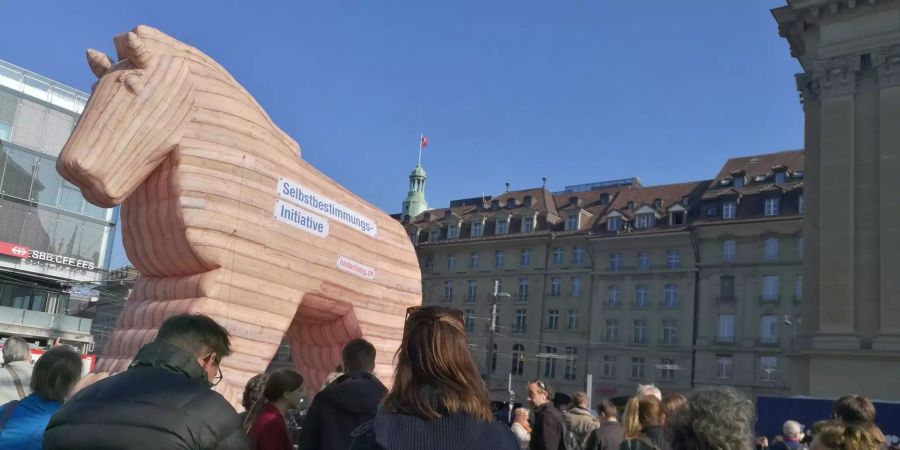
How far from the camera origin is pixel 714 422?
10.9ft

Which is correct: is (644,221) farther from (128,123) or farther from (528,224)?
(128,123)

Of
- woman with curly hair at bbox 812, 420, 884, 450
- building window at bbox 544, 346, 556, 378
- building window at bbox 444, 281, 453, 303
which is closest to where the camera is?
woman with curly hair at bbox 812, 420, 884, 450

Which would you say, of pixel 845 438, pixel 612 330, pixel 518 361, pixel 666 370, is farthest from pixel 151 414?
pixel 518 361

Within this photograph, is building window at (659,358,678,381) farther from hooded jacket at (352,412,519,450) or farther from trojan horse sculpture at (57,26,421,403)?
hooded jacket at (352,412,519,450)

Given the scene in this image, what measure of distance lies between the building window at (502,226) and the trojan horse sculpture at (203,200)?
142ft

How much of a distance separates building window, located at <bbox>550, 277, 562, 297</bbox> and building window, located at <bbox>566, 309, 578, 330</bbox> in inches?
62.8

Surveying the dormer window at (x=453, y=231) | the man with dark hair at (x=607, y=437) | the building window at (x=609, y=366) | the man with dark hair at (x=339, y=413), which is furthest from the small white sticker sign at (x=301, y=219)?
the dormer window at (x=453, y=231)

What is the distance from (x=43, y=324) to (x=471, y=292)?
84.9 feet

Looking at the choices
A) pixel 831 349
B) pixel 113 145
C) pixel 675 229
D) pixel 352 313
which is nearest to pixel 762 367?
pixel 675 229

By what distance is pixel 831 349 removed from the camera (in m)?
18.0

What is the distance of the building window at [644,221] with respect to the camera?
44625 mm

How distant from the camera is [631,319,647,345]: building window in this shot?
42906 mm

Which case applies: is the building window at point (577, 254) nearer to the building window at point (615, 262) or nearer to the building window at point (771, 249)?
the building window at point (615, 262)

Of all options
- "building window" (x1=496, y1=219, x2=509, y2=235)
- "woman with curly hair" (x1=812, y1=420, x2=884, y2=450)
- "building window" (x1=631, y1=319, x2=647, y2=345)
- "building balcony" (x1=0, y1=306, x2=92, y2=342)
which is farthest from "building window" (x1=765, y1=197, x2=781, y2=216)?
"woman with curly hair" (x1=812, y1=420, x2=884, y2=450)
